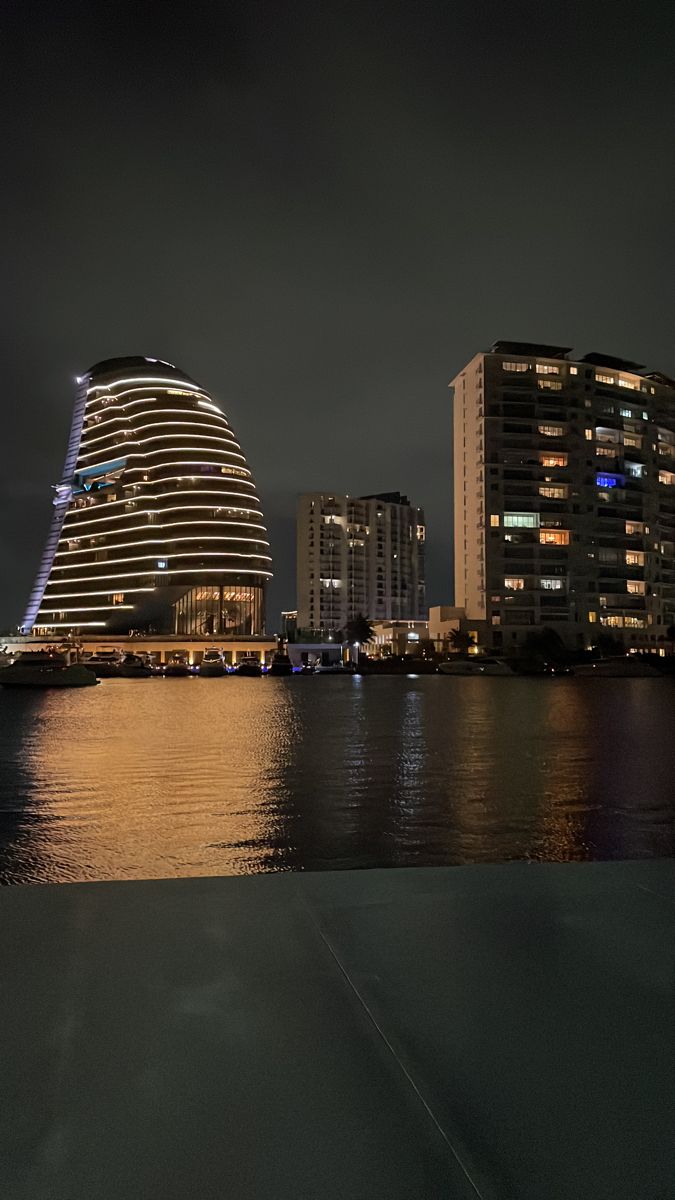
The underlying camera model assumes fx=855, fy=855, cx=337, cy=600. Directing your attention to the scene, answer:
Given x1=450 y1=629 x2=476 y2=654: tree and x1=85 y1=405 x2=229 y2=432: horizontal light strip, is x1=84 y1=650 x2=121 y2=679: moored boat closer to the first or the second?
x1=85 y1=405 x2=229 y2=432: horizontal light strip

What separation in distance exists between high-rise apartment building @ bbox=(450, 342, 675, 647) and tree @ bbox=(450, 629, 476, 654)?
337 cm

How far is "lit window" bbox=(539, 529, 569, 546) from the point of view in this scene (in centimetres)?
11750

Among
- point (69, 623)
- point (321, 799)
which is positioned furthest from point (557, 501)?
point (321, 799)

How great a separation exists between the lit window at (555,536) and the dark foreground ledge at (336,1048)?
116m

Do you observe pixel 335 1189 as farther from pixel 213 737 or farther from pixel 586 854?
pixel 213 737

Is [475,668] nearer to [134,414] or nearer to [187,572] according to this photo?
[187,572]

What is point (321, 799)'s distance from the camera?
11164 millimetres

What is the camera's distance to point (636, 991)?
339 cm

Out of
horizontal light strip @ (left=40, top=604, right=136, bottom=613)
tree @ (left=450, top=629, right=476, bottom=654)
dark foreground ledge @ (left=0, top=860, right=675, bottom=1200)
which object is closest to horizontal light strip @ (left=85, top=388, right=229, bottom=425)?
horizontal light strip @ (left=40, top=604, right=136, bottom=613)

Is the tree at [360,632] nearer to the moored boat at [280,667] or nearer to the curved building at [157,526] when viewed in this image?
the curved building at [157,526]

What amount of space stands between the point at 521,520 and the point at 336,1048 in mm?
117443

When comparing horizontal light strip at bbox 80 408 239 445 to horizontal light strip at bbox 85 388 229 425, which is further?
horizontal light strip at bbox 85 388 229 425

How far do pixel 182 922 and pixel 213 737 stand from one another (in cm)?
1891

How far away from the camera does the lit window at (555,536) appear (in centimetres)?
11750
